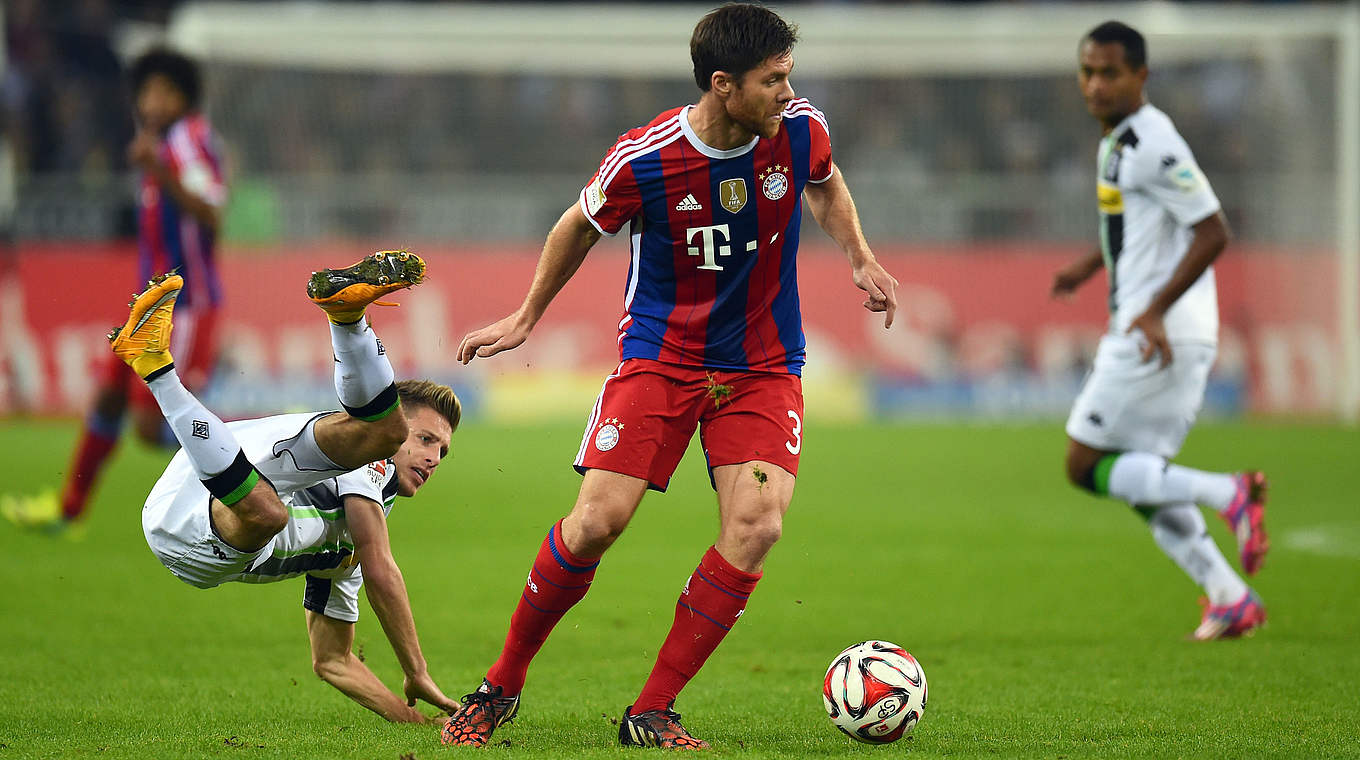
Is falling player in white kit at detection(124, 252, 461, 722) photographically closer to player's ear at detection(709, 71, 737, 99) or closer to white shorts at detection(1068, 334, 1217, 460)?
player's ear at detection(709, 71, 737, 99)

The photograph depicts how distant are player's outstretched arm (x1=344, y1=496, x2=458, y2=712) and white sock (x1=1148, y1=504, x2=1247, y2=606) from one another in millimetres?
3504

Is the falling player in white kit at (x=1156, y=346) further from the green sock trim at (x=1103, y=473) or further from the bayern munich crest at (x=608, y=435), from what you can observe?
the bayern munich crest at (x=608, y=435)

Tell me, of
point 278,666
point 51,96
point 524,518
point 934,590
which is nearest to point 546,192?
point 51,96

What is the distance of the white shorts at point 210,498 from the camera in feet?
15.6

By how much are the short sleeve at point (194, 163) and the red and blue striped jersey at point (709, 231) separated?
5351 mm

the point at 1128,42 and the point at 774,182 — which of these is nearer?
the point at 774,182

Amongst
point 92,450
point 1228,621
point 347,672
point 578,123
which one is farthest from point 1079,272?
point 578,123

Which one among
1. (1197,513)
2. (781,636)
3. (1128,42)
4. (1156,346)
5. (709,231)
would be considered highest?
(1128,42)

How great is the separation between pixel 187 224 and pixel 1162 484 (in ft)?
20.8

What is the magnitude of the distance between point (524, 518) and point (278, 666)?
533 centimetres

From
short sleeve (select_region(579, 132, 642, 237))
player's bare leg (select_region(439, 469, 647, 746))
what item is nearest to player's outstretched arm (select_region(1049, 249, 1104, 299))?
short sleeve (select_region(579, 132, 642, 237))

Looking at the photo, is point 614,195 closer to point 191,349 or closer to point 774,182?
point 774,182

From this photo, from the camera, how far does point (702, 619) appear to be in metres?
4.57

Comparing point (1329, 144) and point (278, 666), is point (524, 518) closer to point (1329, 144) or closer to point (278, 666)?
point (278, 666)
